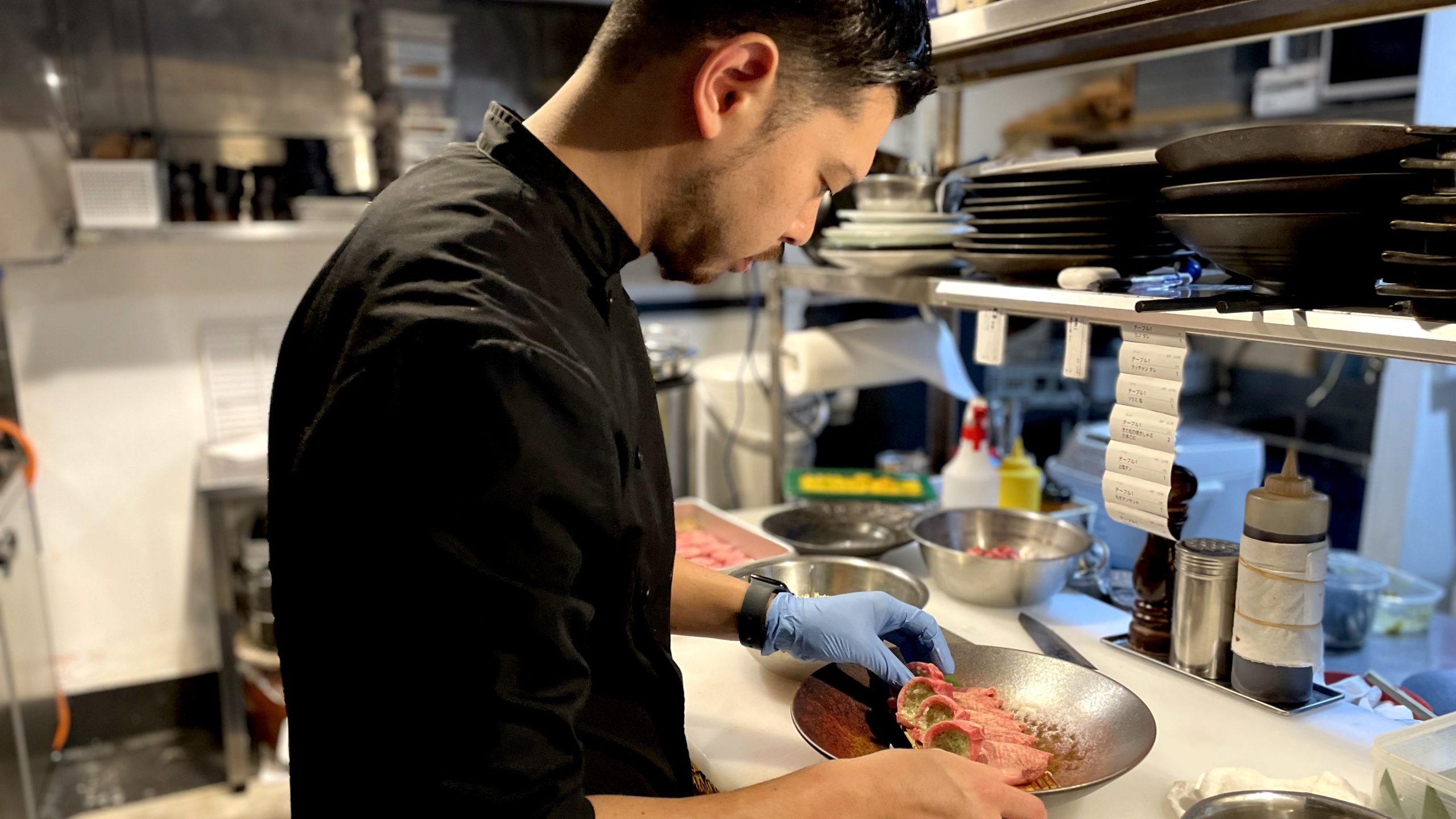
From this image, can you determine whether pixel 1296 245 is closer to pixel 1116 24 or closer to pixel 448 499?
pixel 1116 24

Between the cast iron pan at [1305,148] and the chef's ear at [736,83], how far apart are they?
0.50m

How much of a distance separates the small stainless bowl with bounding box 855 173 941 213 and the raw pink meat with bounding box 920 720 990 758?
97cm

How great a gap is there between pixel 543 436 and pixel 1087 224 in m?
0.93

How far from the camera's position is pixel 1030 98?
476cm

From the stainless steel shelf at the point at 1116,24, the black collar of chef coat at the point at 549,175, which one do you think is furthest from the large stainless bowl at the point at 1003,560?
the black collar of chef coat at the point at 549,175

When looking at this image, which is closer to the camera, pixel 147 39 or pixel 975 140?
pixel 147 39

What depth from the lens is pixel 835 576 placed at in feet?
5.51

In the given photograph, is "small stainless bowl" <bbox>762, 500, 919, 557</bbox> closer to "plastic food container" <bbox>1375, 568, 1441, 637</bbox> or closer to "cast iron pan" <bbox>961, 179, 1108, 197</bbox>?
"cast iron pan" <bbox>961, 179, 1108, 197</bbox>

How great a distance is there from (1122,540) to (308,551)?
159cm

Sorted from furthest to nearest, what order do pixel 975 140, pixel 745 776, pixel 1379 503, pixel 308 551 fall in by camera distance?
1. pixel 975 140
2. pixel 1379 503
3. pixel 745 776
4. pixel 308 551

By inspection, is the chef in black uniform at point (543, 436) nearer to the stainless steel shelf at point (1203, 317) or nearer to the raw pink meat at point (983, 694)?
the raw pink meat at point (983, 694)

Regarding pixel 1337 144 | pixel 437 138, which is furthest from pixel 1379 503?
pixel 437 138

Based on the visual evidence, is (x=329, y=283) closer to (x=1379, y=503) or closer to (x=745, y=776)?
(x=745, y=776)

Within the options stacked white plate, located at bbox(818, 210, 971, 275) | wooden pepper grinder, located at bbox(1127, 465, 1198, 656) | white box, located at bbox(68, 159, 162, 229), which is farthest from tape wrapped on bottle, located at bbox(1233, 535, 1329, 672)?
white box, located at bbox(68, 159, 162, 229)
